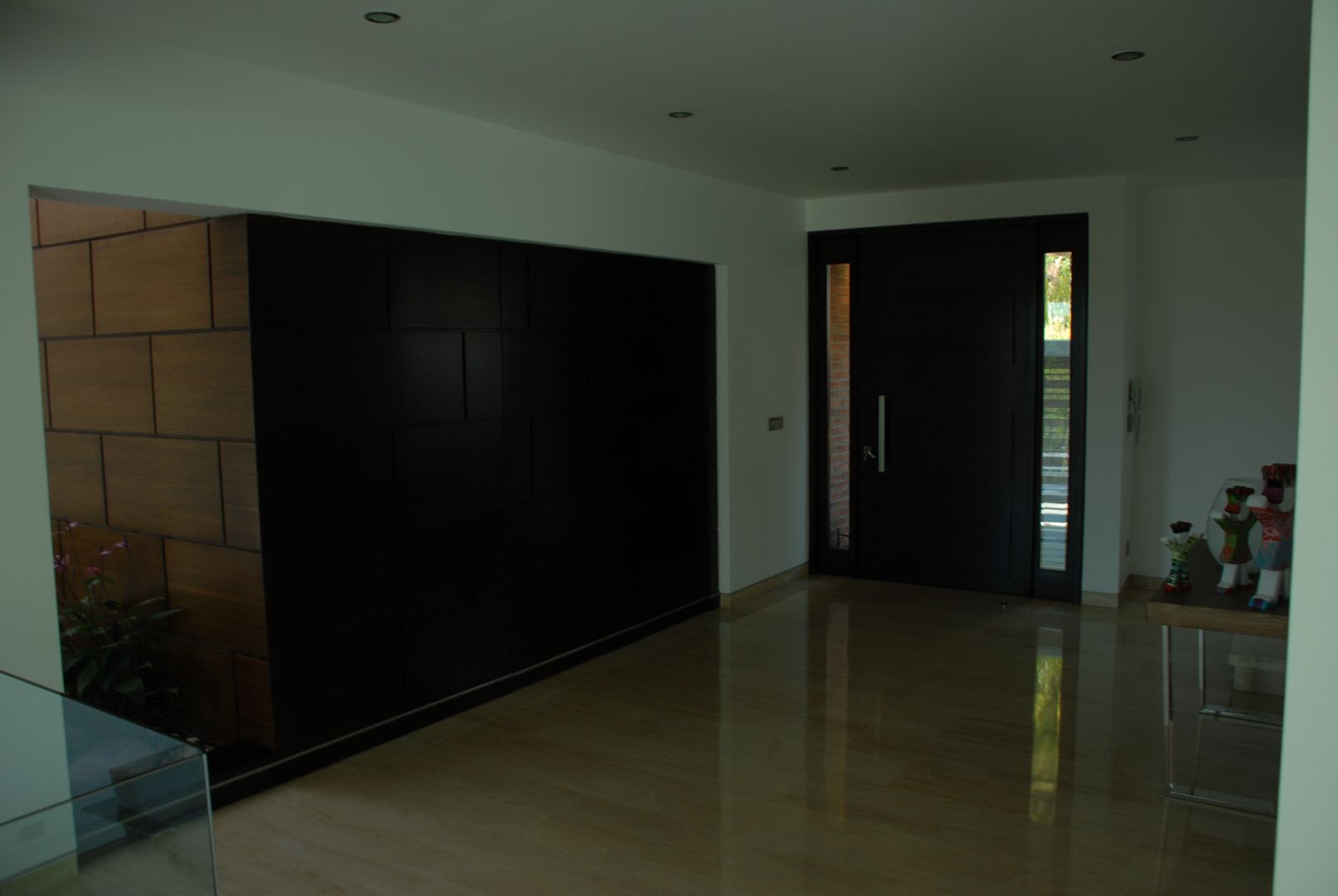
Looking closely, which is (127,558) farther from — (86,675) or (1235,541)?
(1235,541)

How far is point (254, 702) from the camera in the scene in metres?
3.78

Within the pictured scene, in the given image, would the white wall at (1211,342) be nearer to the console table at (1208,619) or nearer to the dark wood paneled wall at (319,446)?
the console table at (1208,619)

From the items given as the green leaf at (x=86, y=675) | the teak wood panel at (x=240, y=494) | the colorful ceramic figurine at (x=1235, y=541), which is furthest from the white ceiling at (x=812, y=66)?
the green leaf at (x=86, y=675)

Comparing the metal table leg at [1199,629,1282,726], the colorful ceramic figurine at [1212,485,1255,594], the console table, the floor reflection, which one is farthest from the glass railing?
the metal table leg at [1199,629,1282,726]

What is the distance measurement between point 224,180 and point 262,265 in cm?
32

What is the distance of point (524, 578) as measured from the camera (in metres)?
4.81

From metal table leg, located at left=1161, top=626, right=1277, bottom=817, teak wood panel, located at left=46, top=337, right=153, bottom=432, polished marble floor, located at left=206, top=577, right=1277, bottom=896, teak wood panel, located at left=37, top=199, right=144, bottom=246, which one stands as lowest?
polished marble floor, located at left=206, top=577, right=1277, bottom=896

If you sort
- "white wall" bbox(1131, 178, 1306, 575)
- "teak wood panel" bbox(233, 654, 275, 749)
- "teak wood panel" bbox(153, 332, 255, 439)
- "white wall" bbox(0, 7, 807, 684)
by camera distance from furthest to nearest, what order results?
"white wall" bbox(1131, 178, 1306, 575) → "teak wood panel" bbox(233, 654, 275, 749) → "teak wood panel" bbox(153, 332, 255, 439) → "white wall" bbox(0, 7, 807, 684)

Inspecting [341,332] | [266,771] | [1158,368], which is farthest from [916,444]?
[266,771]

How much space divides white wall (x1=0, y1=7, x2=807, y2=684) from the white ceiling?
11 centimetres

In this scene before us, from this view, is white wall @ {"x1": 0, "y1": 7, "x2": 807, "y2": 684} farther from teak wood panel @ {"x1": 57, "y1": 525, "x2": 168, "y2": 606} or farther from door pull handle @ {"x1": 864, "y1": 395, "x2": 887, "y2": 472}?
door pull handle @ {"x1": 864, "y1": 395, "x2": 887, "y2": 472}

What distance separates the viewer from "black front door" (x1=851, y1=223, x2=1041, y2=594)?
6422mm

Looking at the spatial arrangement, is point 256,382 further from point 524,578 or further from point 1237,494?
point 1237,494

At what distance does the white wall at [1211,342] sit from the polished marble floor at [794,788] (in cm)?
156
